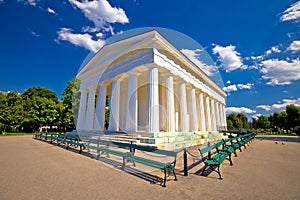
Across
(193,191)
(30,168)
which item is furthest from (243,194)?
(30,168)

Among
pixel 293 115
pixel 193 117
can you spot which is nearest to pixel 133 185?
pixel 193 117

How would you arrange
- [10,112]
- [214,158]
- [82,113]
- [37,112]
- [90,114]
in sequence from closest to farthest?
1. [214,158]
2. [90,114]
3. [82,113]
4. [10,112]
5. [37,112]

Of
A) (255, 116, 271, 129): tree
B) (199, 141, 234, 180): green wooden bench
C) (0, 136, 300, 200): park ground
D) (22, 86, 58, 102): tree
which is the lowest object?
(0, 136, 300, 200): park ground

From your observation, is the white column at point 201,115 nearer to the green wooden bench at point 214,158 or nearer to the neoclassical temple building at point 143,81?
the neoclassical temple building at point 143,81

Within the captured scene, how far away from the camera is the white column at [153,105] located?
10515mm

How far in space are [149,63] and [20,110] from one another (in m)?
37.3

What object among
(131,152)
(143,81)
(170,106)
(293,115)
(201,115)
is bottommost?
(131,152)

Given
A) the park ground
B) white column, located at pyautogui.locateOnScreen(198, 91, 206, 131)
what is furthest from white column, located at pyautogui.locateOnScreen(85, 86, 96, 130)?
white column, located at pyautogui.locateOnScreen(198, 91, 206, 131)

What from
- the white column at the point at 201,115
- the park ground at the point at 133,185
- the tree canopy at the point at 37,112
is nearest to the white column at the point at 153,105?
the park ground at the point at 133,185

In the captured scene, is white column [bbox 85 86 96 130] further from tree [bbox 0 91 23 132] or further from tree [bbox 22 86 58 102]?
tree [bbox 22 86 58 102]

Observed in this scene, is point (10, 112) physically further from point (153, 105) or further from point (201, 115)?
point (201, 115)

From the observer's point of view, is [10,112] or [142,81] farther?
[10,112]

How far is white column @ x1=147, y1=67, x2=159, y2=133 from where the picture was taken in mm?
10515

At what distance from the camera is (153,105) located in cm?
1089
